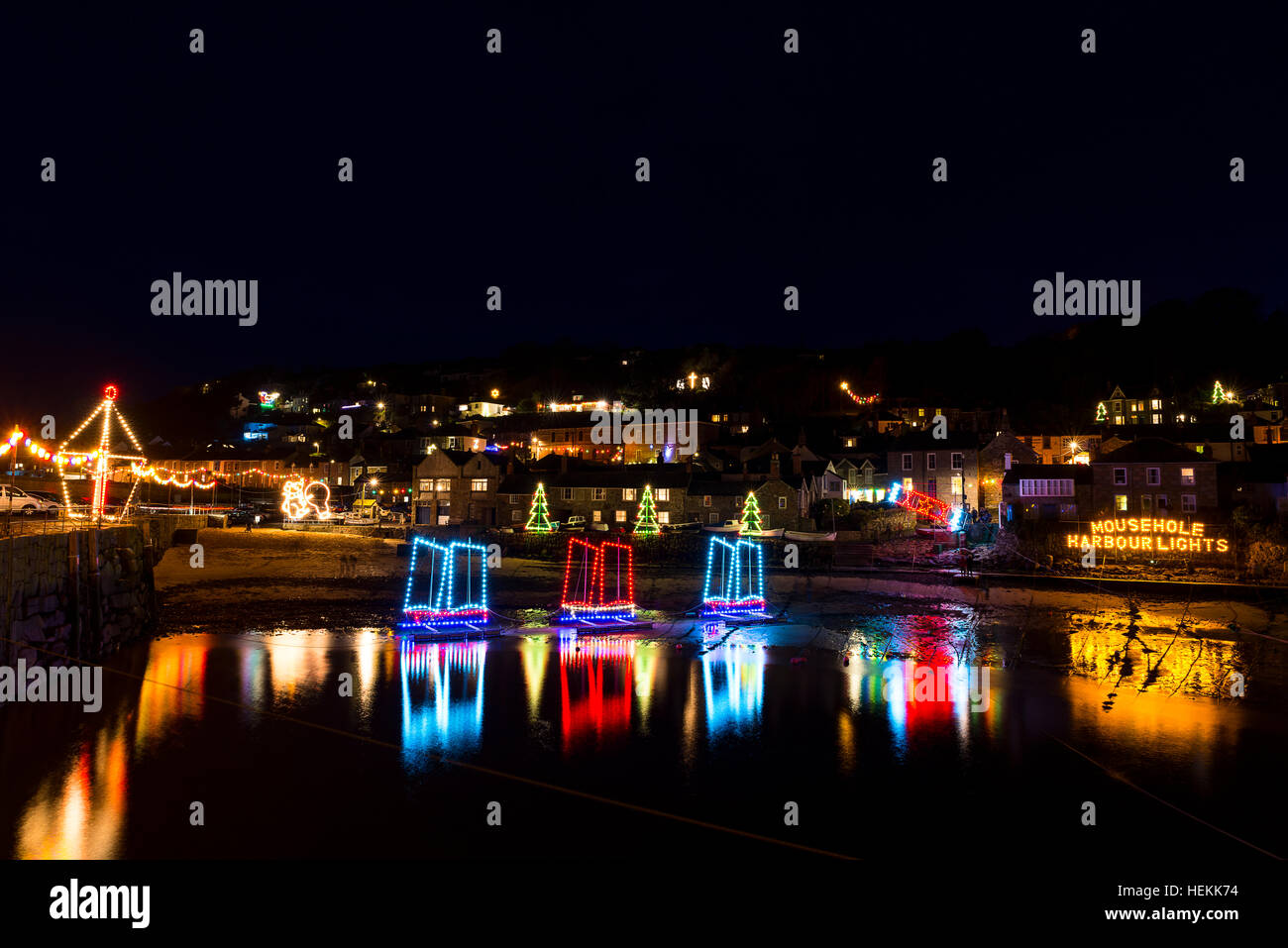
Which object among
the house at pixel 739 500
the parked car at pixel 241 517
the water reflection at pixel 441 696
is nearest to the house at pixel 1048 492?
the house at pixel 739 500

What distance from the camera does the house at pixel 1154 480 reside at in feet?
123

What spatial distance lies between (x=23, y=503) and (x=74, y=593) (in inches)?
651

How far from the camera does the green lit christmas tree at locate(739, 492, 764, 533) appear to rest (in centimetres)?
4169

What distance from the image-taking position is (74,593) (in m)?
16.6

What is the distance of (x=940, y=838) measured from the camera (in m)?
9.05

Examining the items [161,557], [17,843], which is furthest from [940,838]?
[161,557]

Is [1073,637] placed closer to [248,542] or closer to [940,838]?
[940,838]
